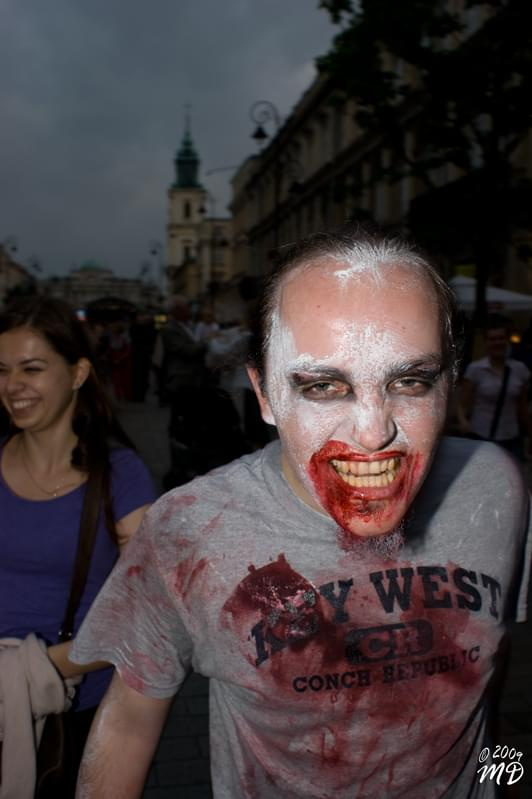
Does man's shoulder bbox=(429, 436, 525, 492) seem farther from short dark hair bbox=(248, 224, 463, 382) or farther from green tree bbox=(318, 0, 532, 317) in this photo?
green tree bbox=(318, 0, 532, 317)

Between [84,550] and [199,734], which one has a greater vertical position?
[84,550]

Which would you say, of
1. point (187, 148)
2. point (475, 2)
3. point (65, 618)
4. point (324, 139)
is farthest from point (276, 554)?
point (187, 148)

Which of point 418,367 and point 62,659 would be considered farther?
point 62,659

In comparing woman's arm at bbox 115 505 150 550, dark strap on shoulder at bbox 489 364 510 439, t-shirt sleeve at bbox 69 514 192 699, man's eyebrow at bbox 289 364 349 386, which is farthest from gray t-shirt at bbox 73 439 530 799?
dark strap on shoulder at bbox 489 364 510 439

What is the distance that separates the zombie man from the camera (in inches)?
54.7

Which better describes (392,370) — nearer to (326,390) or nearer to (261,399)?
(326,390)

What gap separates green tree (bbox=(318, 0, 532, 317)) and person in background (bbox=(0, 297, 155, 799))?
935cm

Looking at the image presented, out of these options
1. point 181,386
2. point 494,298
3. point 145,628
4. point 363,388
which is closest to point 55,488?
point 145,628

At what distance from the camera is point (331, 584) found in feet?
4.72

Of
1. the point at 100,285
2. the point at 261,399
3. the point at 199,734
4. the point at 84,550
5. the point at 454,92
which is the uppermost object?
the point at 100,285

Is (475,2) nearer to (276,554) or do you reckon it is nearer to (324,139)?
(276,554)

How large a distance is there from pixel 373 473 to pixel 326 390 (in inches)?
6.3

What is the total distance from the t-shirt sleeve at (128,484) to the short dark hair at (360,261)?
944 millimetres

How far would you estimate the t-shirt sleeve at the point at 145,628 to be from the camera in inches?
59.2
